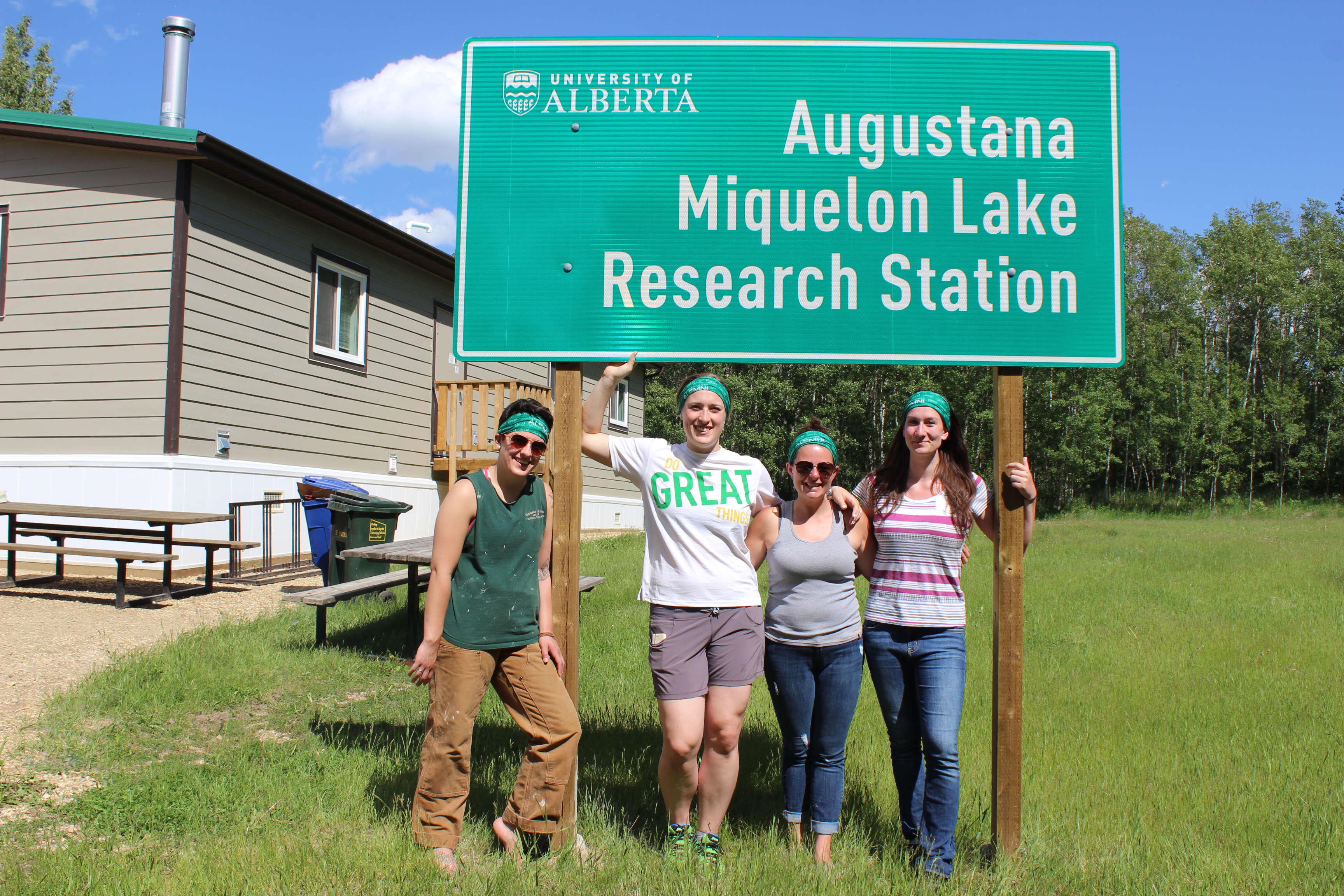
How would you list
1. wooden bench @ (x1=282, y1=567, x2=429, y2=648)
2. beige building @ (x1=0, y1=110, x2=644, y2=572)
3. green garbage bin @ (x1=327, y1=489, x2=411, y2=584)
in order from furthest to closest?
beige building @ (x1=0, y1=110, x2=644, y2=572), green garbage bin @ (x1=327, y1=489, x2=411, y2=584), wooden bench @ (x1=282, y1=567, x2=429, y2=648)

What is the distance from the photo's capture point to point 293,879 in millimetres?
3021

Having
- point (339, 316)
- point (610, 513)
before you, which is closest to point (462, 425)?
point (339, 316)

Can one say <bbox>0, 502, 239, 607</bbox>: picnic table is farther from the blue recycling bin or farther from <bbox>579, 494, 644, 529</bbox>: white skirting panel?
<bbox>579, 494, 644, 529</bbox>: white skirting panel

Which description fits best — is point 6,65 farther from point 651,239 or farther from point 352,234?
point 651,239

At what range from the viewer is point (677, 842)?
3.28m

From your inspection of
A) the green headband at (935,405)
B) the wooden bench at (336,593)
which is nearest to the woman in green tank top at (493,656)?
the green headband at (935,405)

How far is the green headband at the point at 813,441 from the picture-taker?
3.46 m

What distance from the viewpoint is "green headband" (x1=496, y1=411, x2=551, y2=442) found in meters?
3.32

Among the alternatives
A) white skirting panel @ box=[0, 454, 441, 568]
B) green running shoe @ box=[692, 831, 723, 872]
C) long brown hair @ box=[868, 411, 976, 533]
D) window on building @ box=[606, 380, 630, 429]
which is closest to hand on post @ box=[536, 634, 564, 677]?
green running shoe @ box=[692, 831, 723, 872]

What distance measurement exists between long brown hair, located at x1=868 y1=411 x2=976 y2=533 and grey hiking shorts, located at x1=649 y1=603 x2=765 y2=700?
0.71 m

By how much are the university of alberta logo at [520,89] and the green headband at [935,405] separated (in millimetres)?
2057

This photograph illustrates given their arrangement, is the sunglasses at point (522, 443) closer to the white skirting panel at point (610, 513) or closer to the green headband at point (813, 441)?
the green headband at point (813, 441)

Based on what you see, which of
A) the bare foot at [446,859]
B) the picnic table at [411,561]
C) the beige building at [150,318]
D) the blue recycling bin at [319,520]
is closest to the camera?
the bare foot at [446,859]

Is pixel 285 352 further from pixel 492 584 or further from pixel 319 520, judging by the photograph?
pixel 492 584
